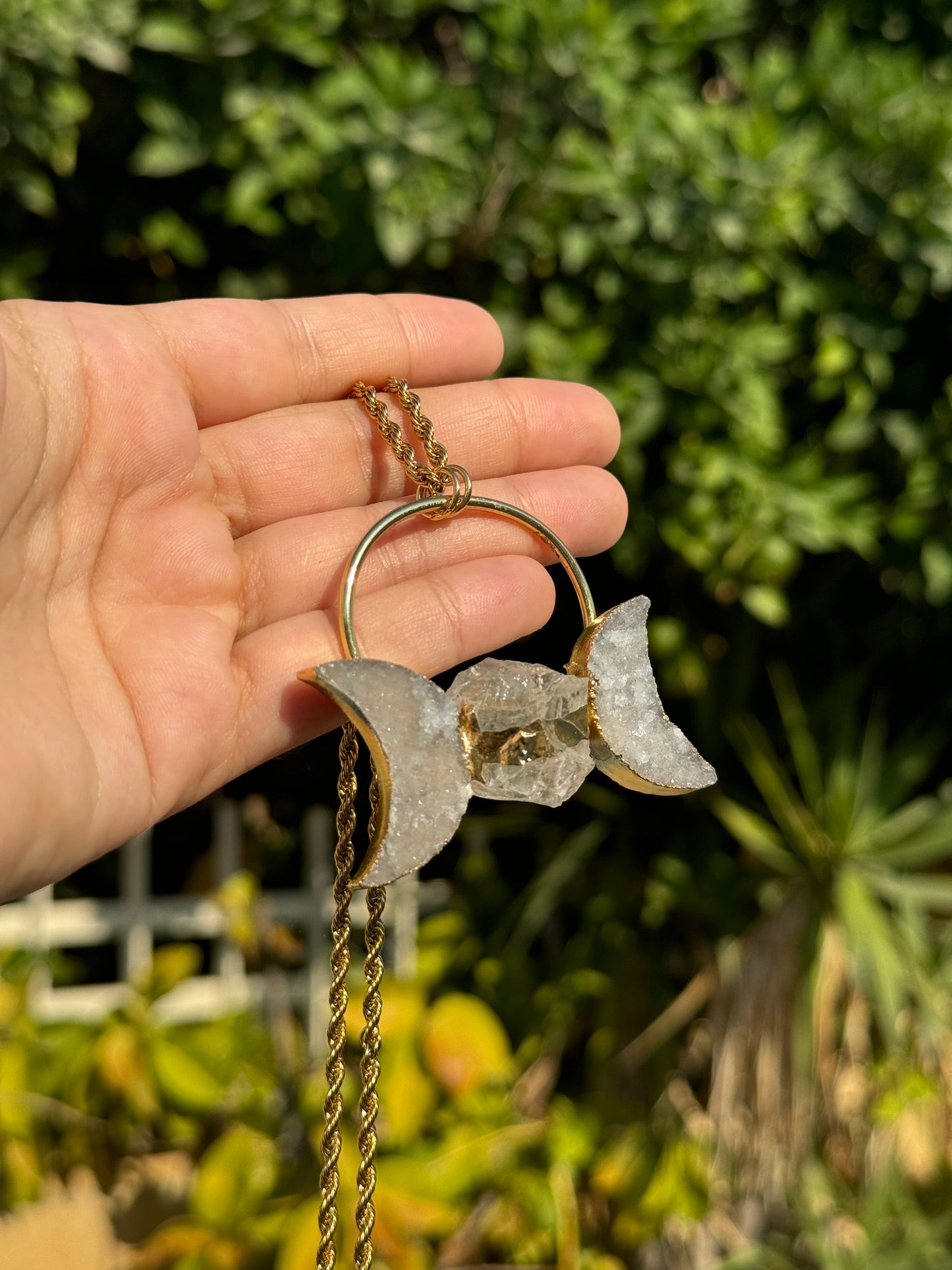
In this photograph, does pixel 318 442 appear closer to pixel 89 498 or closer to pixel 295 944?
pixel 89 498

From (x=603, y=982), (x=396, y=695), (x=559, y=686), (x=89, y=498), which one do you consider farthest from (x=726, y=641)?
(x=89, y=498)

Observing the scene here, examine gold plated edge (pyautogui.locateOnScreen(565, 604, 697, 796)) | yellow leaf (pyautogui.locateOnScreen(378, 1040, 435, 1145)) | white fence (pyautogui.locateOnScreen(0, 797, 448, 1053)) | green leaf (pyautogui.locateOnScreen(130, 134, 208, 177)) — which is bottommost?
white fence (pyautogui.locateOnScreen(0, 797, 448, 1053))

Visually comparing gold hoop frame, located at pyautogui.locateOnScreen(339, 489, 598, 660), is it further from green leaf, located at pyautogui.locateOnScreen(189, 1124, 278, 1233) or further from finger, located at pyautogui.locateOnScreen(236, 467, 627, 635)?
green leaf, located at pyautogui.locateOnScreen(189, 1124, 278, 1233)

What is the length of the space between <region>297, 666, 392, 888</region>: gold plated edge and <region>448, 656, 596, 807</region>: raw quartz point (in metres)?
0.15

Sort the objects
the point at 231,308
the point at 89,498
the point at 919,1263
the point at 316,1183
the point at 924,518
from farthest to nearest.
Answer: the point at 919,1263, the point at 316,1183, the point at 924,518, the point at 231,308, the point at 89,498

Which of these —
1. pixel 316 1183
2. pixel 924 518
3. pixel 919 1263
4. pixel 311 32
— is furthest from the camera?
pixel 919 1263

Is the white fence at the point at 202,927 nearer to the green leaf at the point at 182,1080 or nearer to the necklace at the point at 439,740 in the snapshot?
the green leaf at the point at 182,1080

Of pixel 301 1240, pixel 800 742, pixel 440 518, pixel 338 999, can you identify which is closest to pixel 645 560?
pixel 800 742

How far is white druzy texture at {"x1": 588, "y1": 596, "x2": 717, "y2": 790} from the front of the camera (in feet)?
4.82

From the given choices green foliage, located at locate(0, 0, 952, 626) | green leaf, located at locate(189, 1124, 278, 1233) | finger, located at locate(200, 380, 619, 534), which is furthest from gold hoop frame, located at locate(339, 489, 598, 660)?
green leaf, located at locate(189, 1124, 278, 1233)

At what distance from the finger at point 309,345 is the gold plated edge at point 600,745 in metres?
0.55

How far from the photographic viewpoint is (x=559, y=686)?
146 cm

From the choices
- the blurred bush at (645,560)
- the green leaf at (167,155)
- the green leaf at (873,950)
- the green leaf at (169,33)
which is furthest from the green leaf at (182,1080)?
the green leaf at (169,33)

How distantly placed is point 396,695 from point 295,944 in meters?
1.84
